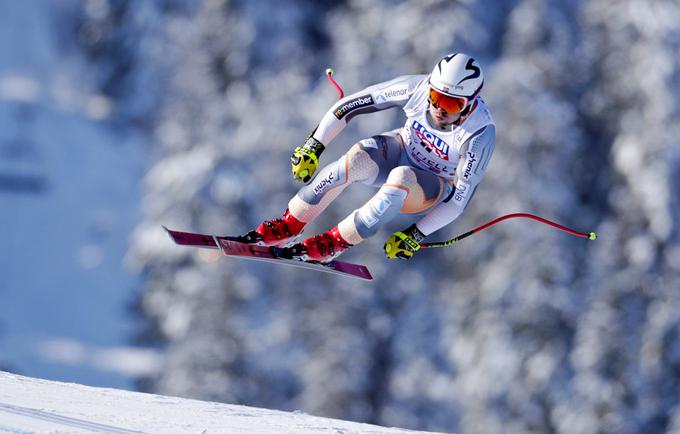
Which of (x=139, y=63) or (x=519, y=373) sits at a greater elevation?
(x=139, y=63)

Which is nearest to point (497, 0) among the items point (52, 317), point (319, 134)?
point (52, 317)

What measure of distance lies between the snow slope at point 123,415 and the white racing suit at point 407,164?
149 cm

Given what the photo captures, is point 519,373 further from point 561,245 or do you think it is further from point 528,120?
point 528,120

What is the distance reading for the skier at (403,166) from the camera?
8.20m

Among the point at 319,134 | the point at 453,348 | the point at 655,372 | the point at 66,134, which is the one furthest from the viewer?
the point at 66,134

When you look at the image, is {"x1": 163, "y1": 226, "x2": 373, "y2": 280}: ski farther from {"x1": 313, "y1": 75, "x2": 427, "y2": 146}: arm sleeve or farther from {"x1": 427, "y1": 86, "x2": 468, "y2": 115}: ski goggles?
{"x1": 427, "y1": 86, "x2": 468, "y2": 115}: ski goggles

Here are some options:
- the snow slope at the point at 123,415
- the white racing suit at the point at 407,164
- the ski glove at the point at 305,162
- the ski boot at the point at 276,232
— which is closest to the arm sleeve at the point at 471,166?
the white racing suit at the point at 407,164

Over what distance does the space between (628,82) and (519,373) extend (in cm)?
747

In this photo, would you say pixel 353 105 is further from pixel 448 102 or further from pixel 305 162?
pixel 448 102

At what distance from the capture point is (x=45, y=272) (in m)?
35.5

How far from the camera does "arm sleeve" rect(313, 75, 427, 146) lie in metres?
8.41

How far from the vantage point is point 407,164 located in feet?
28.7

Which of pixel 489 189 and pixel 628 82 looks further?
pixel 628 82

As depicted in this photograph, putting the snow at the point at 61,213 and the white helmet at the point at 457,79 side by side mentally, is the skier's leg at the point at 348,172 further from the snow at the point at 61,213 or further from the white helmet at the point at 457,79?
the snow at the point at 61,213
